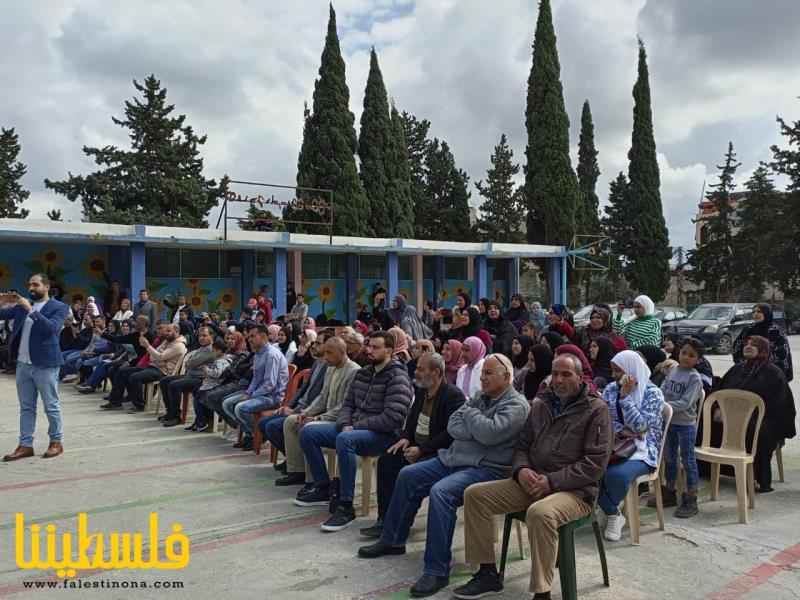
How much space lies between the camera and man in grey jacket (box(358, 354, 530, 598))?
3.90 m

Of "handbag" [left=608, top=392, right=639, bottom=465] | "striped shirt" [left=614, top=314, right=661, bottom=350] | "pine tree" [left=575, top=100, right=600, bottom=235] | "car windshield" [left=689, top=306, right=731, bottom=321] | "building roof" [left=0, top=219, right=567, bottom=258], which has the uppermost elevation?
"pine tree" [left=575, top=100, right=600, bottom=235]

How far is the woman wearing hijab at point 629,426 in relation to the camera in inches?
173

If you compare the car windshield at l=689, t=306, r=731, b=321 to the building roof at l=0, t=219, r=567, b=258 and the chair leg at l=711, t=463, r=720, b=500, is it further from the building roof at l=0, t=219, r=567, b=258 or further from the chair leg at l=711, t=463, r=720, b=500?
Answer: the chair leg at l=711, t=463, r=720, b=500

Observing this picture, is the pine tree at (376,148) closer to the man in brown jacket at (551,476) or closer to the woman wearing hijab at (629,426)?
the woman wearing hijab at (629,426)

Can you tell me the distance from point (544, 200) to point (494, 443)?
29.1m

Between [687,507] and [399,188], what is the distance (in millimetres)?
28295

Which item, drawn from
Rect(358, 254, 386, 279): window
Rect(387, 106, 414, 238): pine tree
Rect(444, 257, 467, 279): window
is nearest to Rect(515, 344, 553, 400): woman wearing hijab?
Rect(358, 254, 386, 279): window

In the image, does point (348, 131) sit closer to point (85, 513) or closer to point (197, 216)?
point (197, 216)

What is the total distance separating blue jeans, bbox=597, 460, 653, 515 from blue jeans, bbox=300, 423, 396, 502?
159cm

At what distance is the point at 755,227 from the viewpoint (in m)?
37.3

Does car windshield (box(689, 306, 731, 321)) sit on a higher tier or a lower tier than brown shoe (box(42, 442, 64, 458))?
higher

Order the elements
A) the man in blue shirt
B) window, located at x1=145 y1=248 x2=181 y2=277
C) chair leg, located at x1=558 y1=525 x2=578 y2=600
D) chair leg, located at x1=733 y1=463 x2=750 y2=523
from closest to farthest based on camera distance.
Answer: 1. chair leg, located at x1=558 y1=525 x2=578 y2=600
2. chair leg, located at x1=733 y1=463 x2=750 y2=523
3. the man in blue shirt
4. window, located at x1=145 y1=248 x2=181 y2=277

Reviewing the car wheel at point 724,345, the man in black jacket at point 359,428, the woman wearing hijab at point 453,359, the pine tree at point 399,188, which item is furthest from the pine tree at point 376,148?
the man in black jacket at point 359,428

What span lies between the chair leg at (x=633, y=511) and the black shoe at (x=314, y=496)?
2284 mm
